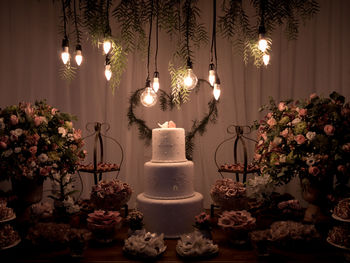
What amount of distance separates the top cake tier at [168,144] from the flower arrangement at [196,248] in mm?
732

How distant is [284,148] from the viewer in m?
2.24

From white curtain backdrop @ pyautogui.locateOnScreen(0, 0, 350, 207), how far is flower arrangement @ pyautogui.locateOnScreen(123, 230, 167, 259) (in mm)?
1510

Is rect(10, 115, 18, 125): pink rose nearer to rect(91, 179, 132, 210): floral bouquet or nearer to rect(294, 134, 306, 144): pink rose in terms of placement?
rect(91, 179, 132, 210): floral bouquet

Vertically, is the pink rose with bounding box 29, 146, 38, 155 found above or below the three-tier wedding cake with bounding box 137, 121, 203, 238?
above

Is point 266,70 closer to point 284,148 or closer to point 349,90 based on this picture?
point 349,90

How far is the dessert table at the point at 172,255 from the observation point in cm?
187

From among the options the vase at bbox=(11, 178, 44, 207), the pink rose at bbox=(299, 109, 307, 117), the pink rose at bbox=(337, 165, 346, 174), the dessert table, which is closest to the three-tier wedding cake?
the dessert table

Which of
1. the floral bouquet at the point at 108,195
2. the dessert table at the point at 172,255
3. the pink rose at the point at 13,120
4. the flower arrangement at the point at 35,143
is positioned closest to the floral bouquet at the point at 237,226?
the dessert table at the point at 172,255

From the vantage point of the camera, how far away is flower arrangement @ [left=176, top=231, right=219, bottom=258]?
189 centimetres

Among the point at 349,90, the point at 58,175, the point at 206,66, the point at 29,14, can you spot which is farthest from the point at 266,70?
the point at 29,14

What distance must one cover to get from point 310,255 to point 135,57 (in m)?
2.57

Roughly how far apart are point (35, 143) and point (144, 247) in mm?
1045

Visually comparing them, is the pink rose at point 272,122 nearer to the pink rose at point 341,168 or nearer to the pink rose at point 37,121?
the pink rose at point 341,168

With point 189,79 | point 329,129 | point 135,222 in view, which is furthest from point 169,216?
point 329,129
